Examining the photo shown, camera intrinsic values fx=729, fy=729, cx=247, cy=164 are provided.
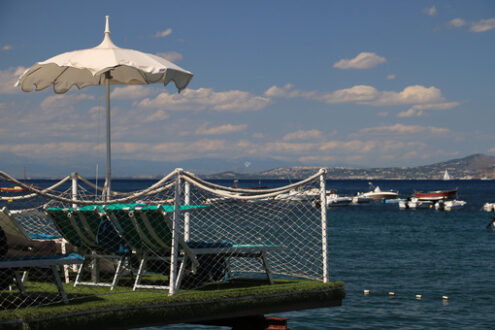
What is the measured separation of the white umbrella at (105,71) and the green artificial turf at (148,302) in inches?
91.2

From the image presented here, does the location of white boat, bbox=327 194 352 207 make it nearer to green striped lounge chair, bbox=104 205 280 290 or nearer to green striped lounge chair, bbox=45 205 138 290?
green striped lounge chair, bbox=45 205 138 290

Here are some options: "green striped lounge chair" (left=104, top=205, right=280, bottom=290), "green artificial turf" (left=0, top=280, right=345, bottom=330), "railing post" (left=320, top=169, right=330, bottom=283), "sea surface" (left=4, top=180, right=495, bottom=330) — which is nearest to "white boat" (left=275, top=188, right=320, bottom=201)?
"railing post" (left=320, top=169, right=330, bottom=283)

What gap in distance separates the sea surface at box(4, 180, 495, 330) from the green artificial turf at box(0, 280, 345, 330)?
22.7ft

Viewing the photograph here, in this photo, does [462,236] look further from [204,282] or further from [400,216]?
[204,282]

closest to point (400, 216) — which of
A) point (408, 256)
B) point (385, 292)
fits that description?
point (408, 256)

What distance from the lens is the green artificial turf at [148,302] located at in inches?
283

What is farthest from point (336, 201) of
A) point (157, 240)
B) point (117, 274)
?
point (157, 240)

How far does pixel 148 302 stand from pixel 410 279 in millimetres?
17792

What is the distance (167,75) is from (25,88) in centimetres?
289

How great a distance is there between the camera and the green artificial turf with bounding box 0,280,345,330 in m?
7.19

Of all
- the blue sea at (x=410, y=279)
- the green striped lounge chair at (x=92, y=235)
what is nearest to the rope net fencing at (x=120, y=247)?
the green striped lounge chair at (x=92, y=235)

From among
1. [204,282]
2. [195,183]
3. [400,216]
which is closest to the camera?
Answer: [195,183]

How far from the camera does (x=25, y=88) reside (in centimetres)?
1193

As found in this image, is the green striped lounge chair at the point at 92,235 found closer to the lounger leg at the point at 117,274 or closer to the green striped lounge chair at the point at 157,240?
the lounger leg at the point at 117,274
